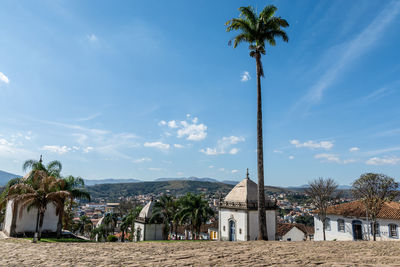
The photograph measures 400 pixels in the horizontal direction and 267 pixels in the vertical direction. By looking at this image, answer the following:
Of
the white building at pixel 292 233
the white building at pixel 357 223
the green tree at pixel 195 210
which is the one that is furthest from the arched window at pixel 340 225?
the white building at pixel 292 233

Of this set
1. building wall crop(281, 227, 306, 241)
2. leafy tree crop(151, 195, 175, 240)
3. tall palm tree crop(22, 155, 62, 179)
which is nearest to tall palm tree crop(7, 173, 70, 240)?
tall palm tree crop(22, 155, 62, 179)

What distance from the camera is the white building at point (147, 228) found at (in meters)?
32.3

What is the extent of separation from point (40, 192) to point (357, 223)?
3145cm

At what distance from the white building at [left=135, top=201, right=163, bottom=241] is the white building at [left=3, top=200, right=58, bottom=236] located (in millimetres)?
11625

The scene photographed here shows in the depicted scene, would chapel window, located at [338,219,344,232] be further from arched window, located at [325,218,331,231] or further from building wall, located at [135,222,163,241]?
building wall, located at [135,222,163,241]

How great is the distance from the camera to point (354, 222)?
29.8 meters

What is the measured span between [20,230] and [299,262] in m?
22.0

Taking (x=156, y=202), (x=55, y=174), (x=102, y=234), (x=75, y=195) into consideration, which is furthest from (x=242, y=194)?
(x=102, y=234)

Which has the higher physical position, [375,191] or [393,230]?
[375,191]

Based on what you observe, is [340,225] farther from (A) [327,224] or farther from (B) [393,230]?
(B) [393,230]

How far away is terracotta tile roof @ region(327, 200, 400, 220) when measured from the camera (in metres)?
27.1

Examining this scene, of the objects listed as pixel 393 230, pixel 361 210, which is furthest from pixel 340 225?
pixel 393 230

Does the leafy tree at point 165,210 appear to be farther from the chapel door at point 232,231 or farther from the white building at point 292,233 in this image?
the white building at point 292,233

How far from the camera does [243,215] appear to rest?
25922mm
